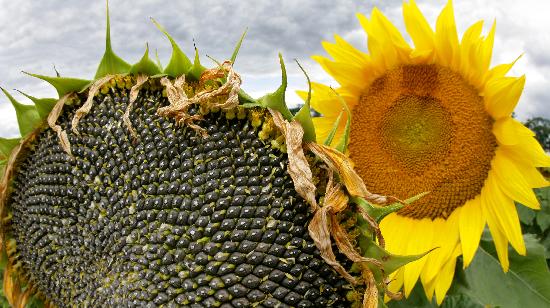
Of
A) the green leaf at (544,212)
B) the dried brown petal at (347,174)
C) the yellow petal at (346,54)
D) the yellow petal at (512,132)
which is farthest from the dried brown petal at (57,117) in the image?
the green leaf at (544,212)

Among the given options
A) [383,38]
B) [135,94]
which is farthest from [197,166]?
[383,38]

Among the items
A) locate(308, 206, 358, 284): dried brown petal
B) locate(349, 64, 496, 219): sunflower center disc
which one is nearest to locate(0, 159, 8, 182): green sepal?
locate(308, 206, 358, 284): dried brown petal

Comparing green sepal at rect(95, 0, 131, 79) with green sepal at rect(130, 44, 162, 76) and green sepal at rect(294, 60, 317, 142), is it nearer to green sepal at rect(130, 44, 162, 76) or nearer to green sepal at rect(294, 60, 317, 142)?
green sepal at rect(130, 44, 162, 76)

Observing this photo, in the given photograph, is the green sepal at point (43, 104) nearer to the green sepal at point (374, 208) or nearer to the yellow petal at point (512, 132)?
the green sepal at point (374, 208)

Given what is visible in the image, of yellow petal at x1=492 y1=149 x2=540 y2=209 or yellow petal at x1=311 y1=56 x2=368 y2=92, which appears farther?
yellow petal at x1=311 y1=56 x2=368 y2=92

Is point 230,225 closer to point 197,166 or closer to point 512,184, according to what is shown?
point 197,166
